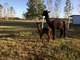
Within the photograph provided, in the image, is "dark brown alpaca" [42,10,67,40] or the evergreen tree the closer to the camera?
"dark brown alpaca" [42,10,67,40]

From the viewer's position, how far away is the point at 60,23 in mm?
12383

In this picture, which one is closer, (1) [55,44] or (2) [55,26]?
(1) [55,44]

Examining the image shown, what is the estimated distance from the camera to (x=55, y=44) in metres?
10.6

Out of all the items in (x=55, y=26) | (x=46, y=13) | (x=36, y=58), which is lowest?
(x=36, y=58)

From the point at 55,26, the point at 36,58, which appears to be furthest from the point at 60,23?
the point at 36,58

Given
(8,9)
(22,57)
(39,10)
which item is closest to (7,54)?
(22,57)

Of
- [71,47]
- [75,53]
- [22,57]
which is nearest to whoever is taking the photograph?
[22,57]

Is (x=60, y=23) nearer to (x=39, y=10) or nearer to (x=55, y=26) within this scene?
(x=55, y=26)

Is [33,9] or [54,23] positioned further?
[33,9]

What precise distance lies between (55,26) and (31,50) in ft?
10.0

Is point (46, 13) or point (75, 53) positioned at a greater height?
point (46, 13)

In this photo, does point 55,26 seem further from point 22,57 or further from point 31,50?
point 22,57

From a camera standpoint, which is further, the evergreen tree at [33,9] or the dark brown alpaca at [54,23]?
the evergreen tree at [33,9]

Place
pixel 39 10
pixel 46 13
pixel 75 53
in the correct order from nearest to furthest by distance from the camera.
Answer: pixel 75 53
pixel 46 13
pixel 39 10
